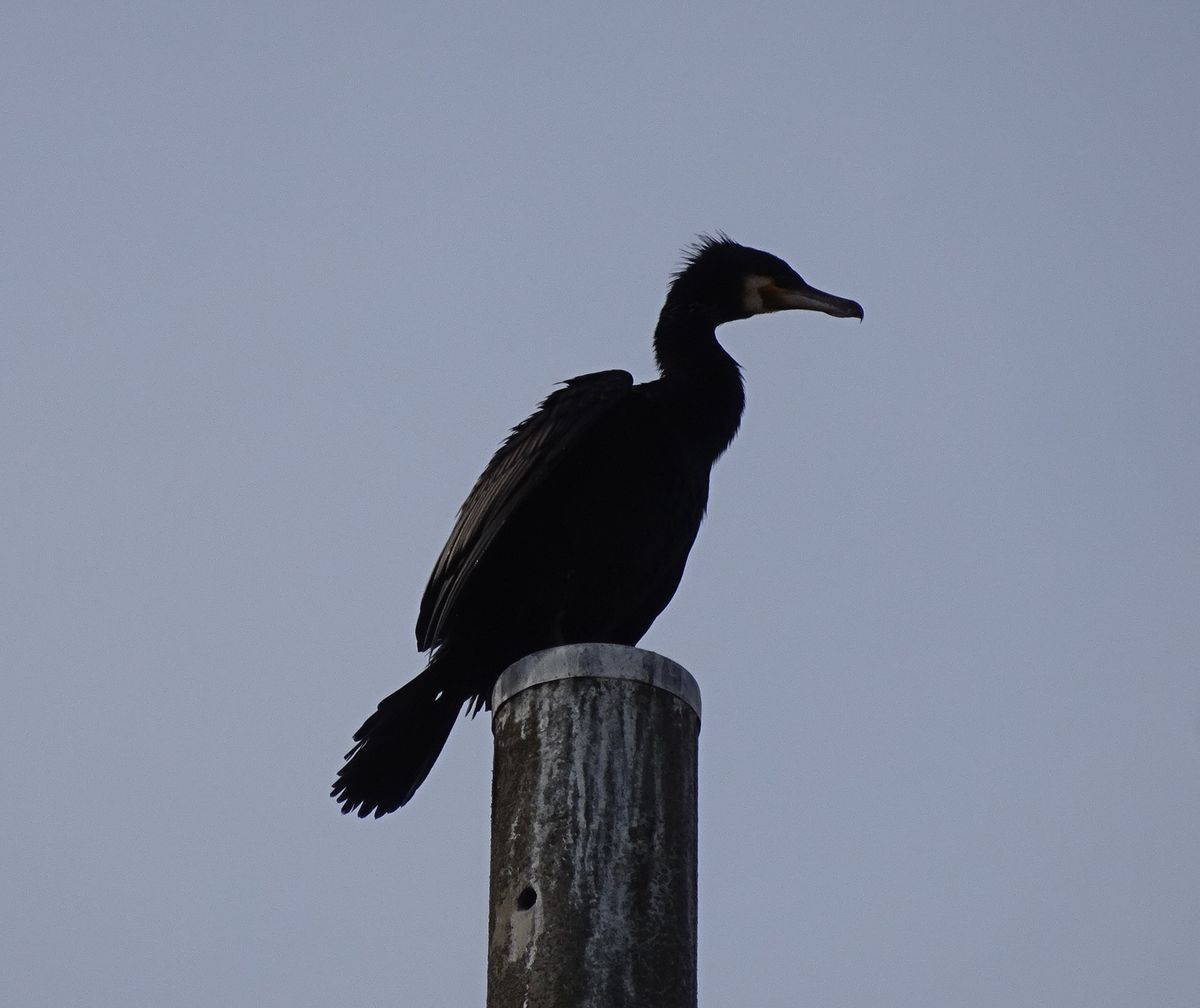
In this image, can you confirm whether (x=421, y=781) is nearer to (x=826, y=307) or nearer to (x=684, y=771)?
(x=684, y=771)

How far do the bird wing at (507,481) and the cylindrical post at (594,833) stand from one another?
4.97 feet

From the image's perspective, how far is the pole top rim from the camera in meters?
3.96

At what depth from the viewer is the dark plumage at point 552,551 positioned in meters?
5.63

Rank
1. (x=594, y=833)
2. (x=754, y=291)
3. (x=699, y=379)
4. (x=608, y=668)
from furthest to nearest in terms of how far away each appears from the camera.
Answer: (x=754, y=291)
(x=699, y=379)
(x=608, y=668)
(x=594, y=833)

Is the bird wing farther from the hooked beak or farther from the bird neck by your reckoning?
the hooked beak

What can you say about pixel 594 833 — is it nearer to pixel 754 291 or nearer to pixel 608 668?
pixel 608 668

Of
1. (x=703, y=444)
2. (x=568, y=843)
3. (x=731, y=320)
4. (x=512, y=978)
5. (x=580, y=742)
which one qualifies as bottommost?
(x=512, y=978)

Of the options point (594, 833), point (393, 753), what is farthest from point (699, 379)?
point (594, 833)

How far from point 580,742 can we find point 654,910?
40 centimetres

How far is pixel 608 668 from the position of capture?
A: 13.0ft

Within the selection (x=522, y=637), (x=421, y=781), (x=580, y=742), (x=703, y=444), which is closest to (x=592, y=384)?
(x=703, y=444)

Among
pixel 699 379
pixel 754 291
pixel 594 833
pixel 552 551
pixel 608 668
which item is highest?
pixel 754 291

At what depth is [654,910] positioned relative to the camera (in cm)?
367

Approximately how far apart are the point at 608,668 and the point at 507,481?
1.82 meters
